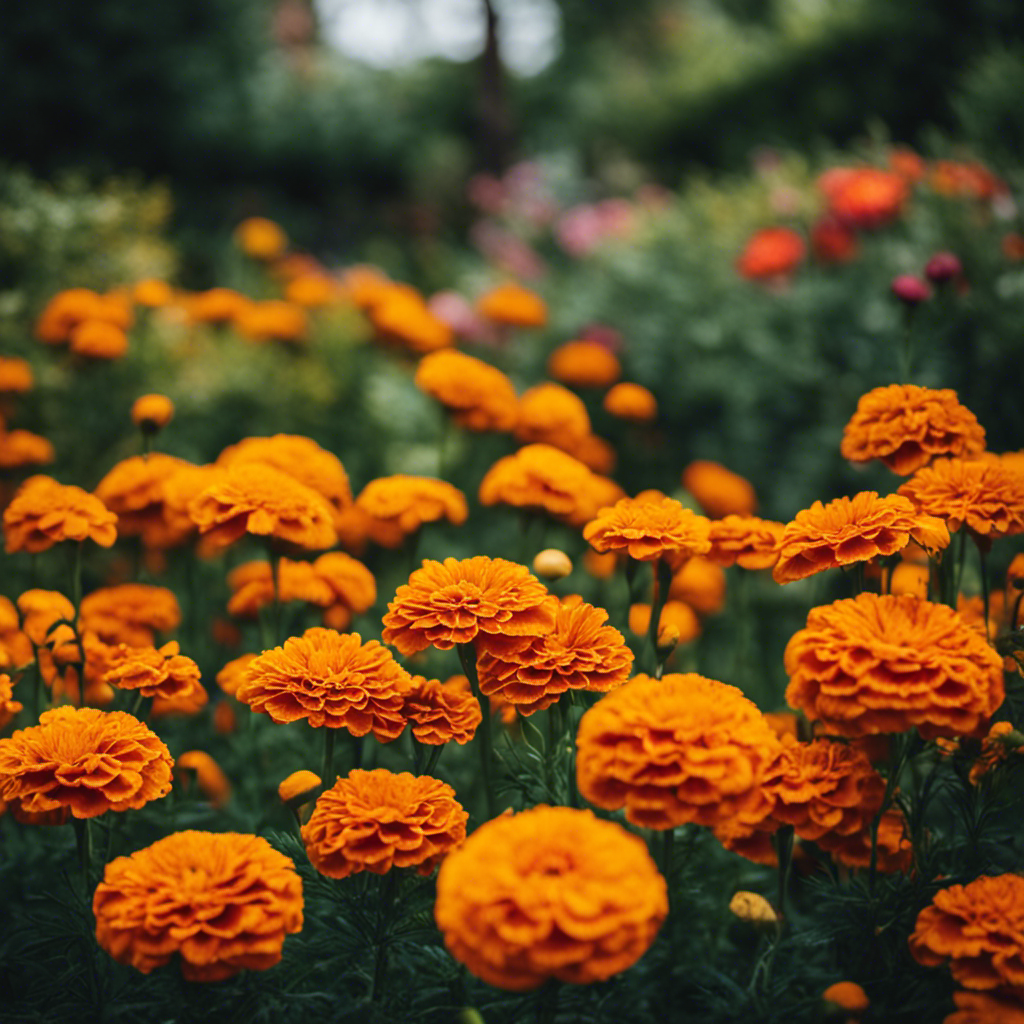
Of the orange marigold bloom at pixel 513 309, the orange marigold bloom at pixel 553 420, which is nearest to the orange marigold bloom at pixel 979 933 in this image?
the orange marigold bloom at pixel 553 420

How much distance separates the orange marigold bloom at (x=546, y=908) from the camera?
2.84ft

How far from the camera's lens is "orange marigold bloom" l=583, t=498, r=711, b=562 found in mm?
1388

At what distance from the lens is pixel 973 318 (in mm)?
3115

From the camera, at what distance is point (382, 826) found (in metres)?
1.15

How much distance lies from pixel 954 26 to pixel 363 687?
647cm

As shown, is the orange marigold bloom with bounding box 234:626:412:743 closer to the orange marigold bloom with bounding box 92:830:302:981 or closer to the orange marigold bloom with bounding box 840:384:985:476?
the orange marigold bloom with bounding box 92:830:302:981

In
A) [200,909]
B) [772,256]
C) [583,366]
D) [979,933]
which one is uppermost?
[772,256]

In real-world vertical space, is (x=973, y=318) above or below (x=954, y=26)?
below

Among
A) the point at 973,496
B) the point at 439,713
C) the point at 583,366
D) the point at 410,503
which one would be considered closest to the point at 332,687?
the point at 439,713

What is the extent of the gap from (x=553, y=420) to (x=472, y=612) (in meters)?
1.14

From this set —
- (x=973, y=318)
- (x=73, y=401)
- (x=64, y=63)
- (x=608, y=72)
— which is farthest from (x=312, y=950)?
(x=608, y=72)

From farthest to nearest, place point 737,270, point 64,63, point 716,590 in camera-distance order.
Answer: point 64,63 → point 737,270 → point 716,590

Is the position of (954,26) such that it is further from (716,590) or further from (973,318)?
(716,590)

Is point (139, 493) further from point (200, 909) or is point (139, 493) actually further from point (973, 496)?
point (973, 496)
